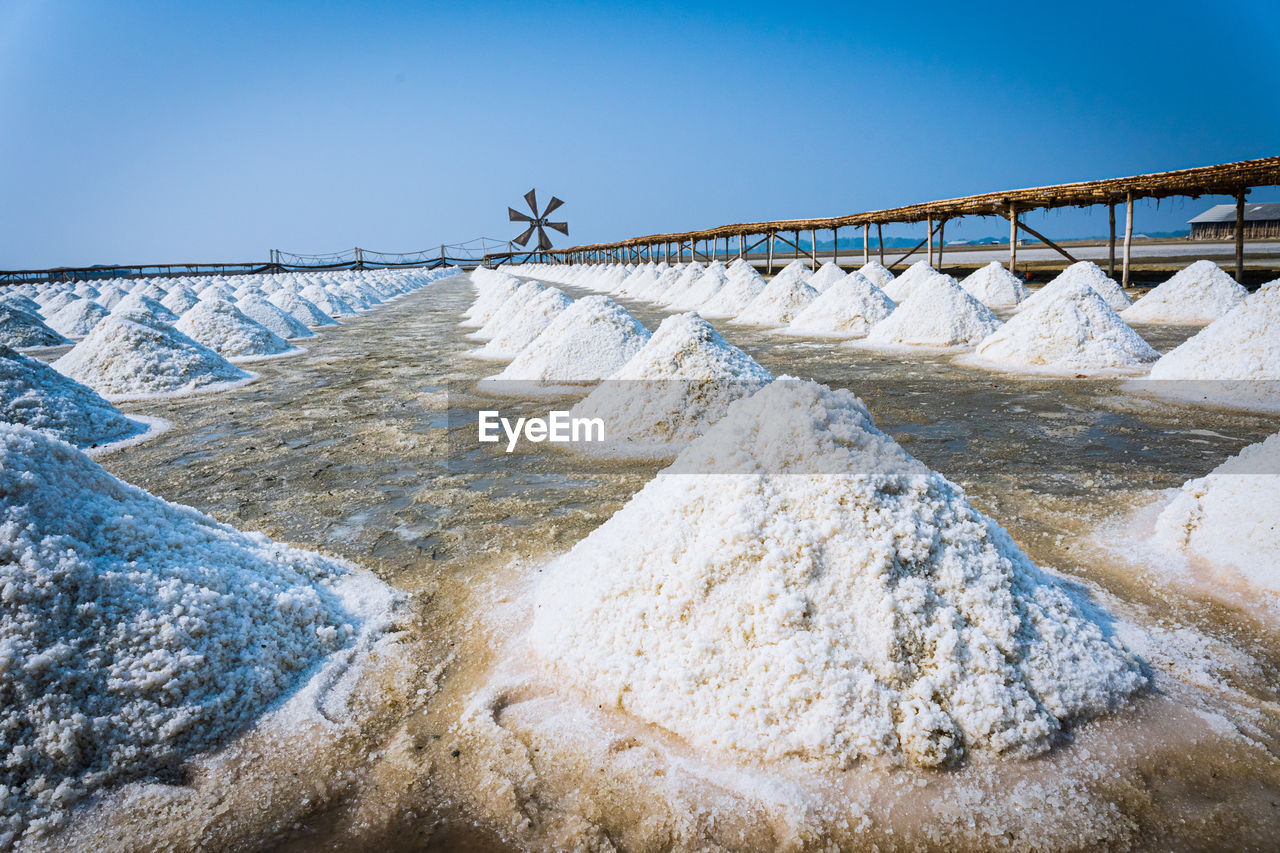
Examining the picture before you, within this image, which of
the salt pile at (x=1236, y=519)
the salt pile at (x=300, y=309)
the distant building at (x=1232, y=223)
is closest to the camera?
the salt pile at (x=1236, y=519)

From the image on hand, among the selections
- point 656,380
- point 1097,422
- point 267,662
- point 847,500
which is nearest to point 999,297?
point 1097,422

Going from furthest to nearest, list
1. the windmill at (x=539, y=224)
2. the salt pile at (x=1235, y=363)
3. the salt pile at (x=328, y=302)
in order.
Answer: the windmill at (x=539, y=224) → the salt pile at (x=328, y=302) → the salt pile at (x=1235, y=363)

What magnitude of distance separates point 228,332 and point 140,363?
3142 mm

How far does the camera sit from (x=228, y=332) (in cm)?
1011

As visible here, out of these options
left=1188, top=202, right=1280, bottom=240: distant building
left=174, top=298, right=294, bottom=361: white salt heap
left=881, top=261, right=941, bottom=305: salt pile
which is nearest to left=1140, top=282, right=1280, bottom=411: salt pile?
left=881, top=261, right=941, bottom=305: salt pile

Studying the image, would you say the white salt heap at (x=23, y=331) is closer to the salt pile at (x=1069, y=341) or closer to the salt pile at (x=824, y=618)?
the salt pile at (x=824, y=618)

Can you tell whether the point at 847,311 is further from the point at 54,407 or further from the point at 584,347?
the point at 54,407

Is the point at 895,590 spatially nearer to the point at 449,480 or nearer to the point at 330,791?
the point at 330,791

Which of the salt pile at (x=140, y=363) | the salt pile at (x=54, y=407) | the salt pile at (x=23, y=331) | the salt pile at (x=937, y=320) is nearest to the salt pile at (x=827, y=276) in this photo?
the salt pile at (x=937, y=320)

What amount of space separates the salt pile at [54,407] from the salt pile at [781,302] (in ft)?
31.8

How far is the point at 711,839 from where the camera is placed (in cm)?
142

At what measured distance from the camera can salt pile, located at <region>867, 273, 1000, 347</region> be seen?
884 cm

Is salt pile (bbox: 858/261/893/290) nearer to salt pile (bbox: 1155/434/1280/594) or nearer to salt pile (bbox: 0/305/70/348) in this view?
salt pile (bbox: 1155/434/1280/594)

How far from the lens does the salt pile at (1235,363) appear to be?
17.0ft
